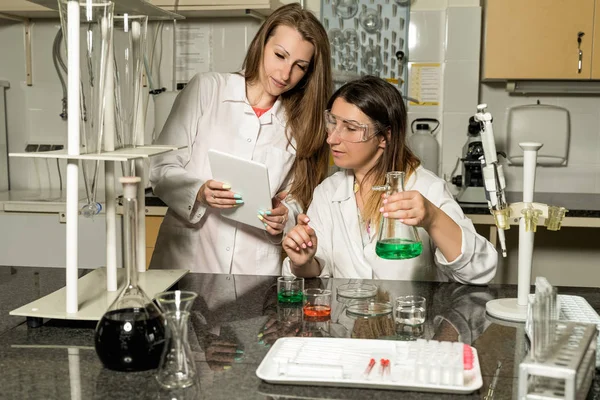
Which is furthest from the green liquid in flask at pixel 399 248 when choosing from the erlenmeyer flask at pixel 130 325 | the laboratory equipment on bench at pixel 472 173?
the laboratory equipment on bench at pixel 472 173

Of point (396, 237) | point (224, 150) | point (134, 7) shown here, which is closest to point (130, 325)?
point (396, 237)

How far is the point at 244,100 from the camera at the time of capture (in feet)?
7.63

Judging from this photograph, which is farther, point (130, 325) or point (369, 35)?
point (369, 35)

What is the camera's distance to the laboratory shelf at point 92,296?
1.38 metres

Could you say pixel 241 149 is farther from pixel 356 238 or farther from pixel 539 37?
pixel 539 37

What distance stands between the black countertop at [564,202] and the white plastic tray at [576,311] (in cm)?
168

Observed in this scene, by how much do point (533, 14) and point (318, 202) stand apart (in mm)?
1859

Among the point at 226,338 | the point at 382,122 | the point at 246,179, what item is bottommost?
the point at 226,338

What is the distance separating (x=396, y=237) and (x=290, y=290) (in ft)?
0.86

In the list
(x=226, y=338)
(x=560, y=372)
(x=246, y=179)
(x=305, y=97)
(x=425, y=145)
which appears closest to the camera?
(x=560, y=372)

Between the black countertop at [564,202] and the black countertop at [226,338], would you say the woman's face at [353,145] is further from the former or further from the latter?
the black countertop at [564,202]

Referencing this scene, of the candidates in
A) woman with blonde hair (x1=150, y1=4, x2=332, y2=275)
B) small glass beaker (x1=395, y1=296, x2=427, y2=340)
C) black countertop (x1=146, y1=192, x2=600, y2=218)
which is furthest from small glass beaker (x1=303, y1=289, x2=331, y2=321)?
black countertop (x1=146, y1=192, x2=600, y2=218)

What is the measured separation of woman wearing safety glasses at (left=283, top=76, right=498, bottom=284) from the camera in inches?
76.9

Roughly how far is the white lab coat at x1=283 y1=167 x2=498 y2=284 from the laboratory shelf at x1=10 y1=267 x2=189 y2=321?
404 mm
